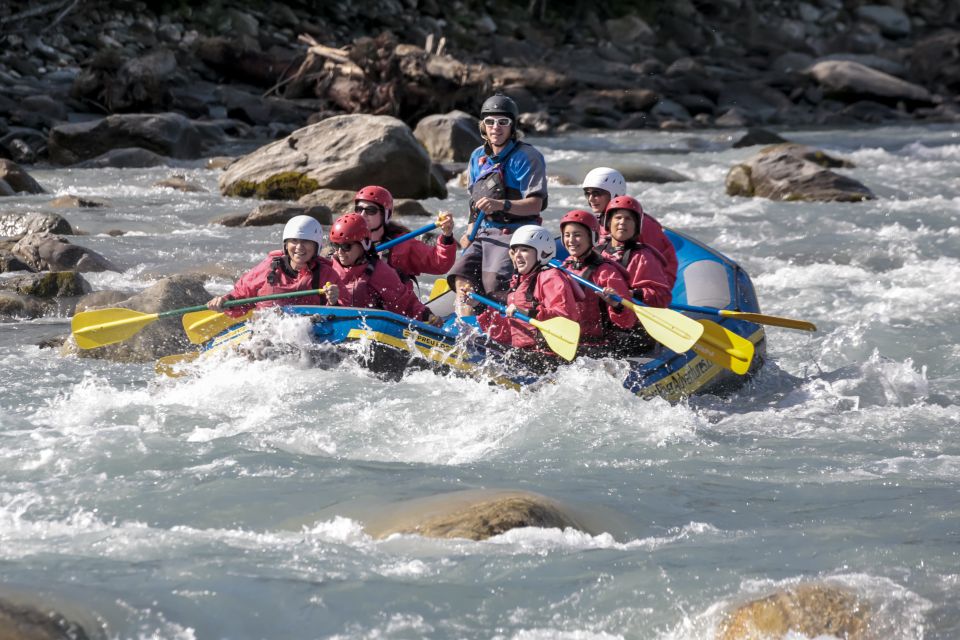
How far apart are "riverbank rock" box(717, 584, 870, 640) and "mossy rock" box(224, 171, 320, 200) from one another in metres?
10.3

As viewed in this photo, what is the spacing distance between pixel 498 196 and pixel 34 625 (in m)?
4.81

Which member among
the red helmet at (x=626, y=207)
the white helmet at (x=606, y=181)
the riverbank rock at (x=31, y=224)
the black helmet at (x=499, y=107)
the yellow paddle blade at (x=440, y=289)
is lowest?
the riverbank rock at (x=31, y=224)

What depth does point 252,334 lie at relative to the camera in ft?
24.0

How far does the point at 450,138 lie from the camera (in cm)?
1734

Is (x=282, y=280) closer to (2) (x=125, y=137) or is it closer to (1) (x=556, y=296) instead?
(1) (x=556, y=296)

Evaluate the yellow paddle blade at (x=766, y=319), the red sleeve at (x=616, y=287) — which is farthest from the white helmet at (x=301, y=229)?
the yellow paddle blade at (x=766, y=319)

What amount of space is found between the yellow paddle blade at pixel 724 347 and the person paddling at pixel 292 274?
6.88 feet

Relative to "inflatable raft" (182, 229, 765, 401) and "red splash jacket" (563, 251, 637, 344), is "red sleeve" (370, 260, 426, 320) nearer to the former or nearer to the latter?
"inflatable raft" (182, 229, 765, 401)

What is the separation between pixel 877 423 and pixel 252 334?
3.42 m

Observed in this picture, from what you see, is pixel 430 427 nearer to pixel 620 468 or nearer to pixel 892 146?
pixel 620 468

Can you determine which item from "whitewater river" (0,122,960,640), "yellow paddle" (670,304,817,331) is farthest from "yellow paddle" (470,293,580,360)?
"yellow paddle" (670,304,817,331)

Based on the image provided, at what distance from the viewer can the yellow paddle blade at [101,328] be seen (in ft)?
24.9

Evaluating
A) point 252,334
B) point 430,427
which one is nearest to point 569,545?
point 430,427

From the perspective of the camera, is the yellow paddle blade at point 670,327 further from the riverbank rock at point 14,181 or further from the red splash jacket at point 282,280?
the riverbank rock at point 14,181
